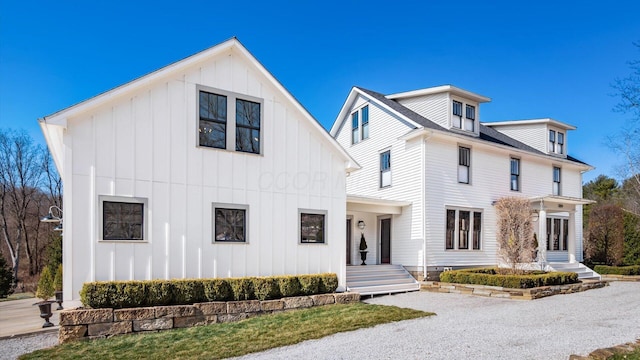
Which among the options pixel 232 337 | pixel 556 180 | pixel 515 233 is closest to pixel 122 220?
pixel 232 337

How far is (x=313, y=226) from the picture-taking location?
12.3 meters

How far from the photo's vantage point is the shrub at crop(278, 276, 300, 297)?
36.5 feet

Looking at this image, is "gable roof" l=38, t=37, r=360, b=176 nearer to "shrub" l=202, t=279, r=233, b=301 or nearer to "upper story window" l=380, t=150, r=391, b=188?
"shrub" l=202, t=279, r=233, b=301

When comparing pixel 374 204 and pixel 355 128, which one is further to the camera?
pixel 355 128

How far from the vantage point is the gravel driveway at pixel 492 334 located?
650 cm

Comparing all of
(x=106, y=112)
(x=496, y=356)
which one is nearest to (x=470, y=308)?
(x=496, y=356)

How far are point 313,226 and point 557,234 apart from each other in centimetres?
1489

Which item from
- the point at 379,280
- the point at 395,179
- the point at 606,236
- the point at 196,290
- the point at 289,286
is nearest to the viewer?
the point at 196,290

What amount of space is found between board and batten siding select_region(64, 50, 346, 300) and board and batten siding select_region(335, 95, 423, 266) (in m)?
4.68

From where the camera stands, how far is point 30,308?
13750 mm

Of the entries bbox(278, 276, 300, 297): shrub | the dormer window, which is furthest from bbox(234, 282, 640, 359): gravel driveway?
the dormer window

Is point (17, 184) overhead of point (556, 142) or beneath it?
beneath

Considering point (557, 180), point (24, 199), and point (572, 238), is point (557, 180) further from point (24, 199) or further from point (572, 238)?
point (24, 199)

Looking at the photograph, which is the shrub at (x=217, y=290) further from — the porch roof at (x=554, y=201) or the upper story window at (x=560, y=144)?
the upper story window at (x=560, y=144)
